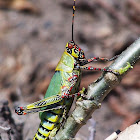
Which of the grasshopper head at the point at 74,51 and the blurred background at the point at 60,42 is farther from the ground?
the blurred background at the point at 60,42

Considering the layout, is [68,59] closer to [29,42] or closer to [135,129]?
[135,129]

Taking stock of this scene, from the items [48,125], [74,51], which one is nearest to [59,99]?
[48,125]

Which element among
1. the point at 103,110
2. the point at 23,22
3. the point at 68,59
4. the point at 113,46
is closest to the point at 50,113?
the point at 68,59

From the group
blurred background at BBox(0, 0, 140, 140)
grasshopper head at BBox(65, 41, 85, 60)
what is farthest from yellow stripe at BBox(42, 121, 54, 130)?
blurred background at BBox(0, 0, 140, 140)

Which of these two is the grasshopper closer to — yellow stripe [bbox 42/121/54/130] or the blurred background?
yellow stripe [bbox 42/121/54/130]

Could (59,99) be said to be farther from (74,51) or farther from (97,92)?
(97,92)

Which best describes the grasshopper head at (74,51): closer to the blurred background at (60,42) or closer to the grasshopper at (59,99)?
the grasshopper at (59,99)

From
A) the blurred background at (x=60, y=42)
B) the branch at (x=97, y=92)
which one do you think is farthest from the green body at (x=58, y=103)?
the blurred background at (x=60, y=42)
